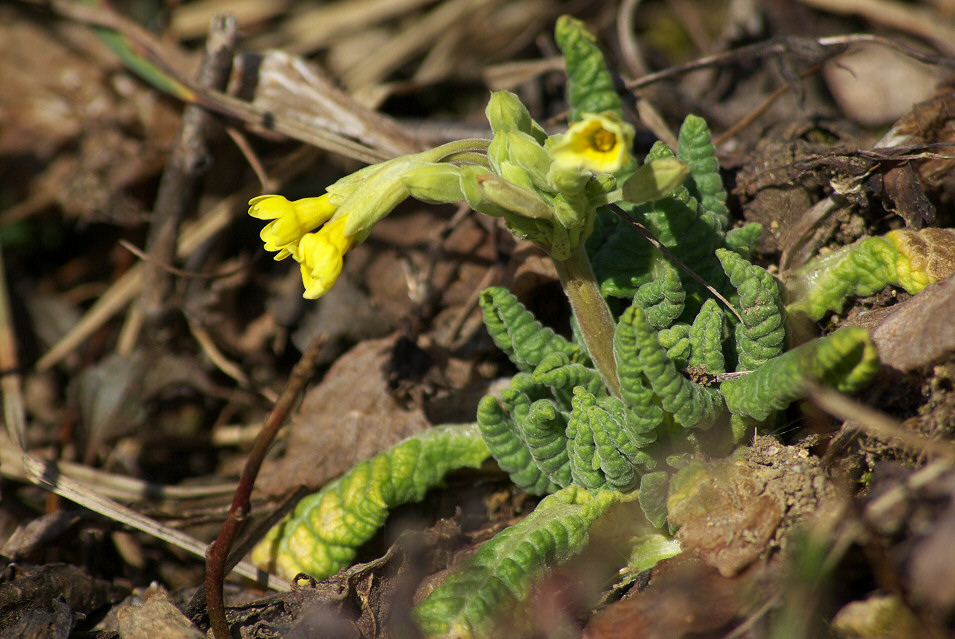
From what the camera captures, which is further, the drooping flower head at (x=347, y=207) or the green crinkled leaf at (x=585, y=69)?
the green crinkled leaf at (x=585, y=69)

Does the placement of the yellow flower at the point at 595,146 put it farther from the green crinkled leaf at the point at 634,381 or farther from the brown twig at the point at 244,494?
the brown twig at the point at 244,494

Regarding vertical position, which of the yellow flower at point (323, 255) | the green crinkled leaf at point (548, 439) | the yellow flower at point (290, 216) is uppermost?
the yellow flower at point (290, 216)

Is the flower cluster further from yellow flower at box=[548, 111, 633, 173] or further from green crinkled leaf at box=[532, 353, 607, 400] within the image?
green crinkled leaf at box=[532, 353, 607, 400]

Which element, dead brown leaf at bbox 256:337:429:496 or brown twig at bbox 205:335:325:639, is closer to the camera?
brown twig at bbox 205:335:325:639

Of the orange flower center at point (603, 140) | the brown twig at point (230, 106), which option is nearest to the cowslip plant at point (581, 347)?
the orange flower center at point (603, 140)

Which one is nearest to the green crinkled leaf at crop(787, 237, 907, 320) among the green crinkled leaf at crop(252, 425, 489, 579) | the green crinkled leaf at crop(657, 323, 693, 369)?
the green crinkled leaf at crop(657, 323, 693, 369)

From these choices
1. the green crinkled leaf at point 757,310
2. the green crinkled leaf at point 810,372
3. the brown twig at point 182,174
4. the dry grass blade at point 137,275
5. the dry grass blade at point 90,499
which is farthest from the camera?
the dry grass blade at point 137,275

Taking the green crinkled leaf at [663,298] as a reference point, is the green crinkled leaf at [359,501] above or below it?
below

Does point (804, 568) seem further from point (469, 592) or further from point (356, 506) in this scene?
point (356, 506)
